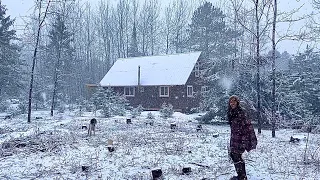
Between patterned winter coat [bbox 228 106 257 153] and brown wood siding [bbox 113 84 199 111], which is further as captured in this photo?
brown wood siding [bbox 113 84 199 111]

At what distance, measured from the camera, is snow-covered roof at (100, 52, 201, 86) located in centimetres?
3416

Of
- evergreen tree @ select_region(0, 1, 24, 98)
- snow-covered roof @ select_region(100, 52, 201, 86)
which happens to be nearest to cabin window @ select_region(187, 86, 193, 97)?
snow-covered roof @ select_region(100, 52, 201, 86)

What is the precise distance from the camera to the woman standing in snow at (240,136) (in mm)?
6859

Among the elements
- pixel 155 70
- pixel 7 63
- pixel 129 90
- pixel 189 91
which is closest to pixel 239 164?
pixel 189 91

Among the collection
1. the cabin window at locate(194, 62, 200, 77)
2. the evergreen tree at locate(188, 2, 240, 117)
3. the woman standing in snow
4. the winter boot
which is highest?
the evergreen tree at locate(188, 2, 240, 117)

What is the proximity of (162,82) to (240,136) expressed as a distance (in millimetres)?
27470

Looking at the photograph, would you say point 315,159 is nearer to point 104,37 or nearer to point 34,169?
point 34,169

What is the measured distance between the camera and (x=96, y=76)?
204 ft

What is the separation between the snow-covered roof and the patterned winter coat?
2520cm

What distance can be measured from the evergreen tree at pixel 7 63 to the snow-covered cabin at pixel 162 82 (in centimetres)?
1101

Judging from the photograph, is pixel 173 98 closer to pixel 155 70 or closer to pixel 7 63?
pixel 155 70

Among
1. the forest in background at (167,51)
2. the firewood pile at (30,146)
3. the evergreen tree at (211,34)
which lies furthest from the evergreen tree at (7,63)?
the firewood pile at (30,146)

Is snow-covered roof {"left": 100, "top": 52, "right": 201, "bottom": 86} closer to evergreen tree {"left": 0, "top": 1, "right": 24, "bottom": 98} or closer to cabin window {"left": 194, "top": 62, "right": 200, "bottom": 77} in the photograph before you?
cabin window {"left": 194, "top": 62, "right": 200, "bottom": 77}

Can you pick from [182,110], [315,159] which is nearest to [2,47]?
[182,110]
